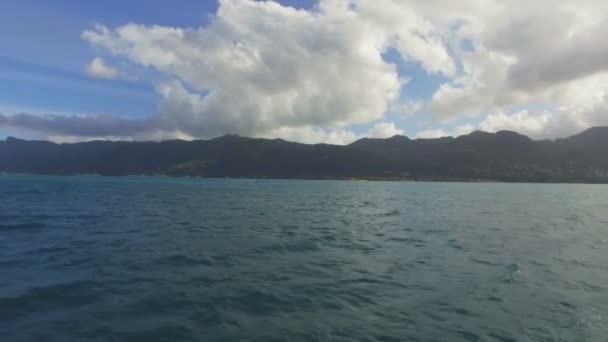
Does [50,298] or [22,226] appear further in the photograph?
[22,226]

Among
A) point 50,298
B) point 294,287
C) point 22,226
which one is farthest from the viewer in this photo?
point 22,226

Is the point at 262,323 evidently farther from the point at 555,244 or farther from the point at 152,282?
the point at 555,244

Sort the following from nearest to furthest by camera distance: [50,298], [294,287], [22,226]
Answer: [50,298]
[294,287]
[22,226]

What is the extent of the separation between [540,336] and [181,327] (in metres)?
10.9

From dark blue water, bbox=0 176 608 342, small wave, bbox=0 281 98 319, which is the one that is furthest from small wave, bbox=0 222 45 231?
small wave, bbox=0 281 98 319

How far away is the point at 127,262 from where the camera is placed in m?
18.6

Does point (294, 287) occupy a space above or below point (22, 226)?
above

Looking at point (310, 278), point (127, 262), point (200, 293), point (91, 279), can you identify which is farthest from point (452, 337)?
point (127, 262)

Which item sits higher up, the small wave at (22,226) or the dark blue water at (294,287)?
the dark blue water at (294,287)

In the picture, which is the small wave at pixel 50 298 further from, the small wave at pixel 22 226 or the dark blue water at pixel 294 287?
the small wave at pixel 22 226

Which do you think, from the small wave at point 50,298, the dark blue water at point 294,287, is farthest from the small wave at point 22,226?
the small wave at point 50,298

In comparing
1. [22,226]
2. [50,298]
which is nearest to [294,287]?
[50,298]

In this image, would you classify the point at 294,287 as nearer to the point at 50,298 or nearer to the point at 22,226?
the point at 50,298

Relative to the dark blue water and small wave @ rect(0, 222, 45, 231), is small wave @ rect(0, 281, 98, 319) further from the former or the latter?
small wave @ rect(0, 222, 45, 231)
